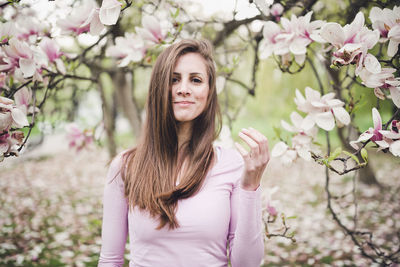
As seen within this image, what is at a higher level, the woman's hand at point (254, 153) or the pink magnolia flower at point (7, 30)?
the pink magnolia flower at point (7, 30)

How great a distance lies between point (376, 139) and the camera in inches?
34.0

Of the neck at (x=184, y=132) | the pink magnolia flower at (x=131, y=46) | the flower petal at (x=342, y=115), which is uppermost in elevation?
the pink magnolia flower at (x=131, y=46)

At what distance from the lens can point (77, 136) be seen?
1.89 metres

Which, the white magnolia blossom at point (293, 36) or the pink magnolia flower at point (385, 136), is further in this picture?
the white magnolia blossom at point (293, 36)

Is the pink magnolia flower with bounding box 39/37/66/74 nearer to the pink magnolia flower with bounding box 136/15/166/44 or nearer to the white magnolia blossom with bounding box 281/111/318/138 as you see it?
the pink magnolia flower with bounding box 136/15/166/44

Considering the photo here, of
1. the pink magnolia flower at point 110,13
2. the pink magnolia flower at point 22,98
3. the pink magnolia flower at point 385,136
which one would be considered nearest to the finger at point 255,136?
the pink magnolia flower at point 385,136

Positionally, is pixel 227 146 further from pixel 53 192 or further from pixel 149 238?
pixel 53 192

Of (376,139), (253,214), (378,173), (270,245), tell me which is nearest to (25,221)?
(270,245)

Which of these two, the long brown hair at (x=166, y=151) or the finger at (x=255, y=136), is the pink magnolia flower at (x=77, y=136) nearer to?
the long brown hair at (x=166, y=151)

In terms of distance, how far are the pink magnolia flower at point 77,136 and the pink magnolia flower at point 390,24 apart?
5.13 feet

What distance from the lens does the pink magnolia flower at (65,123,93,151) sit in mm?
1873

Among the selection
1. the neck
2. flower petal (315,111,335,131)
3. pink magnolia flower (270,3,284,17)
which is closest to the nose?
the neck

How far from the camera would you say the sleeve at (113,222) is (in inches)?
46.0

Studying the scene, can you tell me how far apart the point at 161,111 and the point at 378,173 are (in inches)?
244
